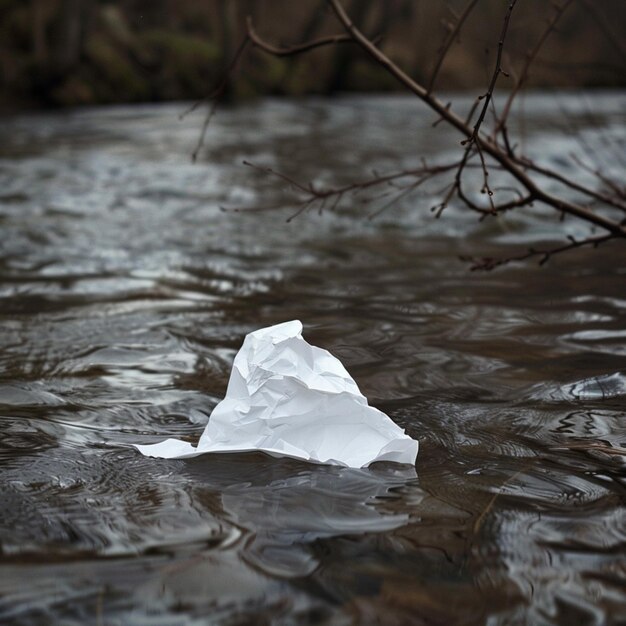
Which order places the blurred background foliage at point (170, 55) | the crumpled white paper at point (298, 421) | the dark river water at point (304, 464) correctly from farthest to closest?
1. the blurred background foliage at point (170, 55)
2. the crumpled white paper at point (298, 421)
3. the dark river water at point (304, 464)

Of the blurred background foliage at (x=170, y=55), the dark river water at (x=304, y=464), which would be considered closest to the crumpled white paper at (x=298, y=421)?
the dark river water at (x=304, y=464)

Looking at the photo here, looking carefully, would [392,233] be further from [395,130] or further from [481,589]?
[395,130]

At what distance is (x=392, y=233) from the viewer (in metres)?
4.34

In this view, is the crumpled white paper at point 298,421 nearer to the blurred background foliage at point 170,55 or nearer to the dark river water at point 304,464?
the dark river water at point 304,464

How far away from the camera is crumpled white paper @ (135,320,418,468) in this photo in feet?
5.40

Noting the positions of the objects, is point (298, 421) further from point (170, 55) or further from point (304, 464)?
point (170, 55)

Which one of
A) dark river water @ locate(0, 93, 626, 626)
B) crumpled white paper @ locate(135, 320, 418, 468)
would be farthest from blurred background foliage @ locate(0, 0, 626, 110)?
crumpled white paper @ locate(135, 320, 418, 468)

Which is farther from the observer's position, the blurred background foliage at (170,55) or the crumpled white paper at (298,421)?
the blurred background foliage at (170,55)

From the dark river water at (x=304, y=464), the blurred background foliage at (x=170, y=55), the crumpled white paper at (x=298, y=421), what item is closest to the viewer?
the dark river water at (x=304, y=464)

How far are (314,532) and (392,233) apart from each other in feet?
10.1

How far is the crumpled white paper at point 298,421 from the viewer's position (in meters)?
1.65

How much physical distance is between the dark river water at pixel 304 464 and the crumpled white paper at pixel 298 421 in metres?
0.03

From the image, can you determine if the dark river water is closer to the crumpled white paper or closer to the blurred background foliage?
the crumpled white paper

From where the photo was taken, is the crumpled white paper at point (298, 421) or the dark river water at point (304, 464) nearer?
the dark river water at point (304, 464)
